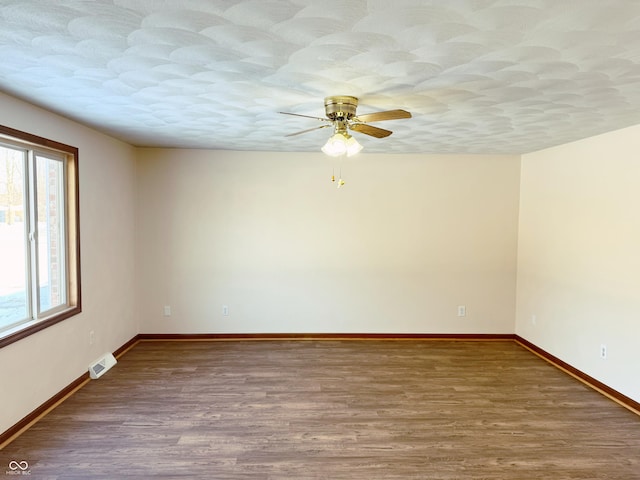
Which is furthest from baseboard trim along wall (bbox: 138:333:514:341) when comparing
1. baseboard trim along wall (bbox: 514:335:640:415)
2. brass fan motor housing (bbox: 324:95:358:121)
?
brass fan motor housing (bbox: 324:95:358:121)

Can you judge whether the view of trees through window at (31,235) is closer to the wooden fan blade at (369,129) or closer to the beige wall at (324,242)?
the beige wall at (324,242)

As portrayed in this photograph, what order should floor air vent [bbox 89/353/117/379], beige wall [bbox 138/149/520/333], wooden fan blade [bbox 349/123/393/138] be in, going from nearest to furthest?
wooden fan blade [bbox 349/123/393/138] → floor air vent [bbox 89/353/117/379] → beige wall [bbox 138/149/520/333]

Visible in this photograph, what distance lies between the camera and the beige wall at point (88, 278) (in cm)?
262

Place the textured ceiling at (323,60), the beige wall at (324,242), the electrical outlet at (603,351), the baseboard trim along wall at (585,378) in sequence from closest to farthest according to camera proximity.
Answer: the textured ceiling at (323,60) < the baseboard trim along wall at (585,378) < the electrical outlet at (603,351) < the beige wall at (324,242)

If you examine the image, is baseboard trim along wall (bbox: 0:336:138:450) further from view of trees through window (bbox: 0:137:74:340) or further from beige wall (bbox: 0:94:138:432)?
view of trees through window (bbox: 0:137:74:340)

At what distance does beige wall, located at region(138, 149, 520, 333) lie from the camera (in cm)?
457

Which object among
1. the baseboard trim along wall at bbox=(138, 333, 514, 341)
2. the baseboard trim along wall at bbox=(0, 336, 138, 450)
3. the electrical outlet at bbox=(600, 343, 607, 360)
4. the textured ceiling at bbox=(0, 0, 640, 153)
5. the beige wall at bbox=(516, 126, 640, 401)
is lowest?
the baseboard trim along wall at bbox=(0, 336, 138, 450)

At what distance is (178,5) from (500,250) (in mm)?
4532

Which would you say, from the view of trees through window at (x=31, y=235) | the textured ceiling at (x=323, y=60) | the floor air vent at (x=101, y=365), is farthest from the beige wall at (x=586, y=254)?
the view of trees through window at (x=31, y=235)

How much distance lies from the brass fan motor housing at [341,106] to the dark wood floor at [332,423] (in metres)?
2.26

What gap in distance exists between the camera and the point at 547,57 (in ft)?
5.81

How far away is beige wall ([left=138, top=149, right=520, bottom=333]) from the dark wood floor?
28.3 inches

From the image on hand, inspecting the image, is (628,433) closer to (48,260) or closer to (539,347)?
(539,347)

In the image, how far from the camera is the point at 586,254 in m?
3.59
